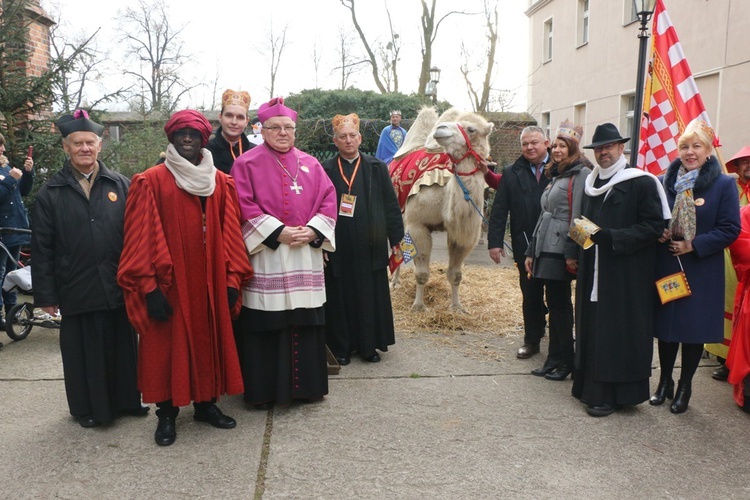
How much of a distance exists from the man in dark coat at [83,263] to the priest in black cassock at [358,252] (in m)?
1.70

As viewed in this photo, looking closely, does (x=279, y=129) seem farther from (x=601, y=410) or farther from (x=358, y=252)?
(x=601, y=410)

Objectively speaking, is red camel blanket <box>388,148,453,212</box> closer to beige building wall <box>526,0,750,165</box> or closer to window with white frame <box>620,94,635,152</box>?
beige building wall <box>526,0,750,165</box>

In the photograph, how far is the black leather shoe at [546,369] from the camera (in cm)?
462

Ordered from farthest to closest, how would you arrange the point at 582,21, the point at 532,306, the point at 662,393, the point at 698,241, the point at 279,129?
the point at 582,21 → the point at 532,306 → the point at 662,393 → the point at 279,129 → the point at 698,241

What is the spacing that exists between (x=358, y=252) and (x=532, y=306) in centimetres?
153

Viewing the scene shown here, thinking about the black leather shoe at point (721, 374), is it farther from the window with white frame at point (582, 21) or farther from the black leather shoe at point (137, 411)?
the window with white frame at point (582, 21)

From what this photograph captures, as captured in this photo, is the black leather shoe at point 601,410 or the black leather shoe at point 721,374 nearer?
the black leather shoe at point 601,410

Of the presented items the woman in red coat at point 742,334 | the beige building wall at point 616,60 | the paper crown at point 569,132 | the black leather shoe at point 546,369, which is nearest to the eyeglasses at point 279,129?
the paper crown at point 569,132

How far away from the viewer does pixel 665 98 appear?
5828mm

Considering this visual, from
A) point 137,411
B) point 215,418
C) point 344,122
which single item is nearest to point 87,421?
point 137,411

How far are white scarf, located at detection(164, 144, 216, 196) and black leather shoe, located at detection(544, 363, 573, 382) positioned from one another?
2909 millimetres

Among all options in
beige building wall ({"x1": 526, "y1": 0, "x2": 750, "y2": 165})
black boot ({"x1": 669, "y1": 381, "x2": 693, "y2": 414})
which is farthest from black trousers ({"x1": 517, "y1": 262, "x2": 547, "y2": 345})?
beige building wall ({"x1": 526, "y1": 0, "x2": 750, "y2": 165})

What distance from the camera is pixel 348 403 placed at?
4.10 m

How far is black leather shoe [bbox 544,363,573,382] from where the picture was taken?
14.9 ft
